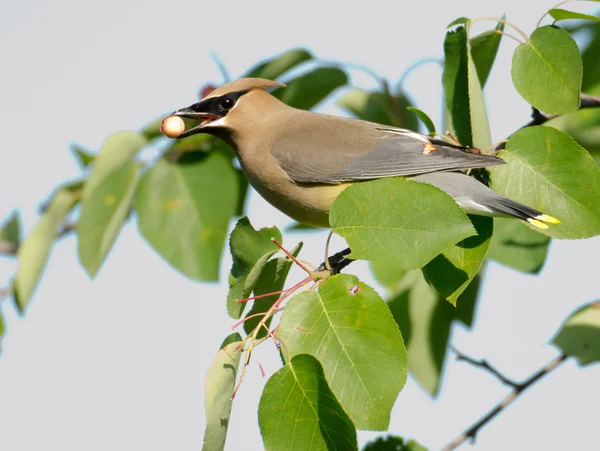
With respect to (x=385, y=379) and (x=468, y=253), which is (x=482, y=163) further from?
(x=385, y=379)

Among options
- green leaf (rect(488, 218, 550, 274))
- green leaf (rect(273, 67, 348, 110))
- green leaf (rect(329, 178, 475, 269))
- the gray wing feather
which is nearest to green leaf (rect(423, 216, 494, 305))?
green leaf (rect(329, 178, 475, 269))

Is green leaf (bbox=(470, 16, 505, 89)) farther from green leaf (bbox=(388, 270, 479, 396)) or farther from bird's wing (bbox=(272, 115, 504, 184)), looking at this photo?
green leaf (bbox=(388, 270, 479, 396))

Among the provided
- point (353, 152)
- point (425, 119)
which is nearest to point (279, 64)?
point (353, 152)

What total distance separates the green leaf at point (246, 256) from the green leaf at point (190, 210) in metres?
1.03

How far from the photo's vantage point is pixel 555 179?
2.69 meters

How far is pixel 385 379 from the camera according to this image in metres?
2.13

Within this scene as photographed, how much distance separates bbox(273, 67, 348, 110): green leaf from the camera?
4.10 meters

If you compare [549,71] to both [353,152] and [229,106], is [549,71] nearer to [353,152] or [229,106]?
[353,152]

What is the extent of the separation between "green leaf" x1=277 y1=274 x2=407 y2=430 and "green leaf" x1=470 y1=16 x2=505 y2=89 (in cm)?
120

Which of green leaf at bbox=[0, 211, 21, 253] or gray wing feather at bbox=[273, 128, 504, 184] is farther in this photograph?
green leaf at bbox=[0, 211, 21, 253]

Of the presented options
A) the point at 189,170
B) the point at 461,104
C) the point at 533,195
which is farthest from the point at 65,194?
the point at 533,195

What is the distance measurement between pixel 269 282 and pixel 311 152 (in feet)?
3.20

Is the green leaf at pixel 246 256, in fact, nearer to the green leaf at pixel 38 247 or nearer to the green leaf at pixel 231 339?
the green leaf at pixel 231 339

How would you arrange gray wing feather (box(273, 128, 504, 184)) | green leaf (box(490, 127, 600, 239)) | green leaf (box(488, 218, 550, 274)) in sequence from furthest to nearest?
green leaf (box(488, 218, 550, 274)) < gray wing feather (box(273, 128, 504, 184)) < green leaf (box(490, 127, 600, 239))
